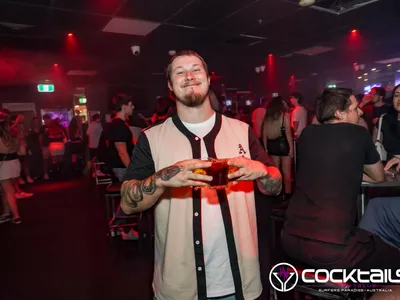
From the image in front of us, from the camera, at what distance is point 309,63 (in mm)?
11805

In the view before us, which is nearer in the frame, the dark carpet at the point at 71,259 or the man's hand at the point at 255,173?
the man's hand at the point at 255,173

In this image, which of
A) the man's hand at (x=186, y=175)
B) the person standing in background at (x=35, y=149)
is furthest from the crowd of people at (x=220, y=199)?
the person standing in background at (x=35, y=149)

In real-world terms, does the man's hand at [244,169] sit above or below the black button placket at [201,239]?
above

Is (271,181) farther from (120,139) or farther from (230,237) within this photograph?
(120,139)

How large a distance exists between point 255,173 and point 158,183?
1.30 ft

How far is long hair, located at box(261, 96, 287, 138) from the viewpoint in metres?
4.69

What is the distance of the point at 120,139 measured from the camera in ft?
12.0

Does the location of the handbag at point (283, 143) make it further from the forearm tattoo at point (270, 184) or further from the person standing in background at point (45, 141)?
the person standing in background at point (45, 141)

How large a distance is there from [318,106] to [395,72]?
1244cm

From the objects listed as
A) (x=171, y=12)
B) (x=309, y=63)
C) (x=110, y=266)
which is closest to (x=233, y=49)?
(x=171, y=12)

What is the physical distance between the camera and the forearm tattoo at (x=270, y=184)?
138 centimetres

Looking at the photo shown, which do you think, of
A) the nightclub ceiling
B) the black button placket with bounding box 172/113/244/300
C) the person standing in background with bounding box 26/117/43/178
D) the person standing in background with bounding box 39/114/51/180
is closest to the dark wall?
the nightclub ceiling

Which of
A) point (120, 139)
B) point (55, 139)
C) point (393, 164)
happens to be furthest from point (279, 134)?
point (55, 139)

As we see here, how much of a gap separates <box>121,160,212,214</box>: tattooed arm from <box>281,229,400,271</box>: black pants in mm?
976
